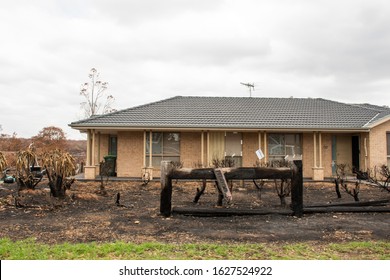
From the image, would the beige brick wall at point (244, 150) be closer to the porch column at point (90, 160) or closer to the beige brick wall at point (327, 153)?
the beige brick wall at point (327, 153)

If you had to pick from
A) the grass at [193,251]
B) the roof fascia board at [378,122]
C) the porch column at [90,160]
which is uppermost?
the roof fascia board at [378,122]

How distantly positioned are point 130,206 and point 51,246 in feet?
13.6

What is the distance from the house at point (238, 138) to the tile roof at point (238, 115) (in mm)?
49

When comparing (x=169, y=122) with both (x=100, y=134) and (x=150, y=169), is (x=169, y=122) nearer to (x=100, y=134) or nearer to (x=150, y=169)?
(x=150, y=169)

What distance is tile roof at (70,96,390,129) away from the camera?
17047 mm

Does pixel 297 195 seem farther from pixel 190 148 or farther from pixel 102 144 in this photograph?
pixel 102 144

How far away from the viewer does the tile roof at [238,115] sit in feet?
55.9

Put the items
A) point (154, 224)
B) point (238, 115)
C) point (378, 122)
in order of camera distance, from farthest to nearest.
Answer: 1. point (238, 115)
2. point (378, 122)
3. point (154, 224)

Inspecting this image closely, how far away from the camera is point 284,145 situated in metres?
18.1

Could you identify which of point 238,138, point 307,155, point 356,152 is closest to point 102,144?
point 238,138

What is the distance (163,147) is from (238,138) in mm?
3928

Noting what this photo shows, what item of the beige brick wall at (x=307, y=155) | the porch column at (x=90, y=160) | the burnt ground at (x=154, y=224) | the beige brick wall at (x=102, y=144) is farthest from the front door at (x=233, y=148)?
the burnt ground at (x=154, y=224)

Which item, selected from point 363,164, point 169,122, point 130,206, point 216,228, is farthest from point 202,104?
point 216,228

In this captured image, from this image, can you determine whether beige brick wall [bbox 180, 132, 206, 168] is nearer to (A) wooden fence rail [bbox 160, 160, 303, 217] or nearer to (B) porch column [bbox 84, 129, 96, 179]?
(B) porch column [bbox 84, 129, 96, 179]
